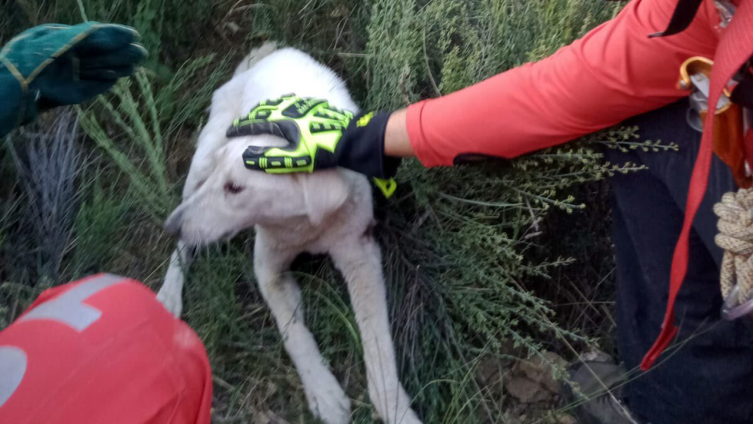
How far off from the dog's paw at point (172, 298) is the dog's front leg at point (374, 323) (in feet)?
1.88

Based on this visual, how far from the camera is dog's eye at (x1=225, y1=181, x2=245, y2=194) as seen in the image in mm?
1634

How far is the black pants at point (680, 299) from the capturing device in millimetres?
1367

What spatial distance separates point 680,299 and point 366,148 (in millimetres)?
903

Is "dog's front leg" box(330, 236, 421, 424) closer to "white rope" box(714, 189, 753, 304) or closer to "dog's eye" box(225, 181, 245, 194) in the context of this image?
"dog's eye" box(225, 181, 245, 194)

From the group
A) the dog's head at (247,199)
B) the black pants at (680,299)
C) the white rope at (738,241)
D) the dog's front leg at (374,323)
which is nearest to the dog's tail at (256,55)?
the dog's head at (247,199)

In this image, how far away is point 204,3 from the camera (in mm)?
2471

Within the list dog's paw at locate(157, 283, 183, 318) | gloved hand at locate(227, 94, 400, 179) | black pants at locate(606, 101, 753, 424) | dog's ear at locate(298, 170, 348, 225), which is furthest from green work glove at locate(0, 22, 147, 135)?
black pants at locate(606, 101, 753, 424)

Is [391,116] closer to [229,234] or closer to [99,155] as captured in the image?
[229,234]

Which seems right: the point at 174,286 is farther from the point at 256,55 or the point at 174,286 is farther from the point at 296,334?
the point at 256,55

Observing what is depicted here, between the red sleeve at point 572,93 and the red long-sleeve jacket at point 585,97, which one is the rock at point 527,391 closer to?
the red long-sleeve jacket at point 585,97

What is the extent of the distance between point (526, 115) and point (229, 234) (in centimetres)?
91

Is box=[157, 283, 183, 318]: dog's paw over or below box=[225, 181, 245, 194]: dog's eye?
below

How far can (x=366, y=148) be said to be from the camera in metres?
1.56

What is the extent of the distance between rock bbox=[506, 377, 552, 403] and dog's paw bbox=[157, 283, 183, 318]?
1.14m
